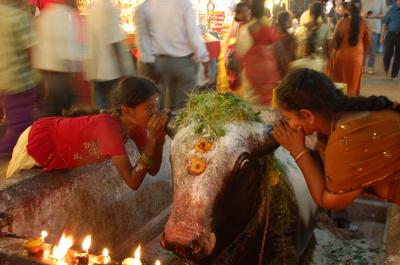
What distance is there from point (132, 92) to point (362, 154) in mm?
1630

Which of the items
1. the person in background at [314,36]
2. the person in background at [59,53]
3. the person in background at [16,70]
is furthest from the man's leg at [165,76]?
the person in background at [314,36]

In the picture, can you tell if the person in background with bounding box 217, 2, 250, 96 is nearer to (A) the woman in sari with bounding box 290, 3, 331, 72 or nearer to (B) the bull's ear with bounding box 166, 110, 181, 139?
(A) the woman in sari with bounding box 290, 3, 331, 72

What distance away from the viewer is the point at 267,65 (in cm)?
532

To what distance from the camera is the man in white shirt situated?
551 centimetres

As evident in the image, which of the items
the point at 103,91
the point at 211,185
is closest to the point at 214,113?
the point at 211,185

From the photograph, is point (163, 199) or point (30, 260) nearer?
point (30, 260)

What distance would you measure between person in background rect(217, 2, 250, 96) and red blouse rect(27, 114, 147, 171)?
2.63 m

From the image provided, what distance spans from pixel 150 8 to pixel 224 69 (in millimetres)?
1670

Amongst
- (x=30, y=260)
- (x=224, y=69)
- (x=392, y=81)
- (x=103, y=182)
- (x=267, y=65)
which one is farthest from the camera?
(x=392, y=81)

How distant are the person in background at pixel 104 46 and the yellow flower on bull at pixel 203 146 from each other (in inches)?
107

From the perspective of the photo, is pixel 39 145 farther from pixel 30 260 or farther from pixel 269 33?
pixel 269 33

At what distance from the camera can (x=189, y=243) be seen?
92.7 inches

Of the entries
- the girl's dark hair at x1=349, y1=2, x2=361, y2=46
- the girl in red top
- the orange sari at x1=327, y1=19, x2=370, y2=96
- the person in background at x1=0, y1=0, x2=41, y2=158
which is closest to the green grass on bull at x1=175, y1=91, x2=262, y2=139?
the girl in red top

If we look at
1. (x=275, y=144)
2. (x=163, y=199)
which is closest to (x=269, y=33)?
(x=163, y=199)
